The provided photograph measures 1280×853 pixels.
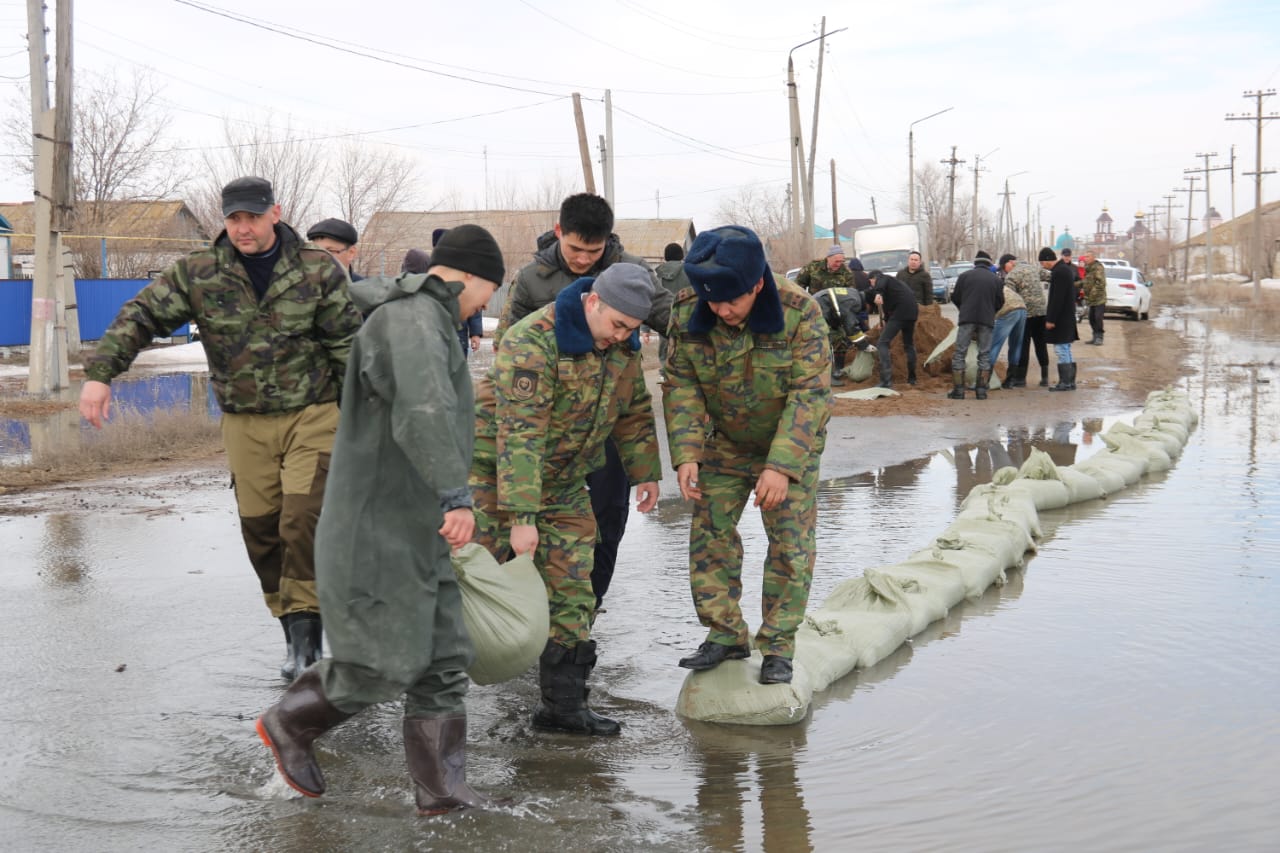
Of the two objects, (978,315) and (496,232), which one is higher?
(496,232)

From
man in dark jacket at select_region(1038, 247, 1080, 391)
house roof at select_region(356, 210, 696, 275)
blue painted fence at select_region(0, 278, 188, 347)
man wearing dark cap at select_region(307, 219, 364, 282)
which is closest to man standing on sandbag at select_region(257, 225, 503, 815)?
man wearing dark cap at select_region(307, 219, 364, 282)

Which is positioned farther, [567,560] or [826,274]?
[826,274]

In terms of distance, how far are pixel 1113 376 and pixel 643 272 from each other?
13866 millimetres

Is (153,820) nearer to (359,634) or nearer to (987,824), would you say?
(359,634)

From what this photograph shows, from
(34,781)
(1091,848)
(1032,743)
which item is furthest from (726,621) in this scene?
(34,781)

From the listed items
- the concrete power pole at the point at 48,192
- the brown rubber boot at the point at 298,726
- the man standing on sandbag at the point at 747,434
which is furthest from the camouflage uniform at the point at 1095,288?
the brown rubber boot at the point at 298,726

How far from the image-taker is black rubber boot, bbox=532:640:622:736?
13.3 ft

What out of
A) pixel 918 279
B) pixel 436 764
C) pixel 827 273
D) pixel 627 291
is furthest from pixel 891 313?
pixel 436 764

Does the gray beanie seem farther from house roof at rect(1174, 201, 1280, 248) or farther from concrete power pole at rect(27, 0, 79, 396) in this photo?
house roof at rect(1174, 201, 1280, 248)

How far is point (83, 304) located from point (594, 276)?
852 inches

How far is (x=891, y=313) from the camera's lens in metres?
14.6

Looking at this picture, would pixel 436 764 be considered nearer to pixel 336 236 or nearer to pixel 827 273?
pixel 336 236

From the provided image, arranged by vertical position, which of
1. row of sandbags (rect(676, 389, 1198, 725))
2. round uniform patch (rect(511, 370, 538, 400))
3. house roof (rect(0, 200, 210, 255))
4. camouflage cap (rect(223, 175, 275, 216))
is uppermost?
house roof (rect(0, 200, 210, 255))

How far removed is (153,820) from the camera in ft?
11.0
